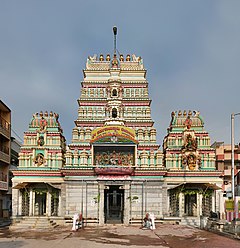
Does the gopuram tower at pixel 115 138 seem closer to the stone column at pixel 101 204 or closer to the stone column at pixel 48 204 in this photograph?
the stone column at pixel 101 204

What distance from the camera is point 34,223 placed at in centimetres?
3344

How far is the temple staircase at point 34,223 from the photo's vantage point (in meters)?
32.8

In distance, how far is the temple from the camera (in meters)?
36.6

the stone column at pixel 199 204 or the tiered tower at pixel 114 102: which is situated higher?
the tiered tower at pixel 114 102

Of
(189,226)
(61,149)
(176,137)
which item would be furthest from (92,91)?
(189,226)

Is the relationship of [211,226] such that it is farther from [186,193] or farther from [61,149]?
[61,149]

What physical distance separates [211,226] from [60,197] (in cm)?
1541

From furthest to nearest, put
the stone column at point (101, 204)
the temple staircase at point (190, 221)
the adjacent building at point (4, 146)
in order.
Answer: the adjacent building at point (4, 146)
the stone column at point (101, 204)
the temple staircase at point (190, 221)

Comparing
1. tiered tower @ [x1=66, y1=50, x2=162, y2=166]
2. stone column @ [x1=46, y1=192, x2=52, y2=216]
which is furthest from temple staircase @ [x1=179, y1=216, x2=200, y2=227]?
stone column @ [x1=46, y1=192, x2=52, y2=216]

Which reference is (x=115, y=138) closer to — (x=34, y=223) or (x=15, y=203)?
(x=34, y=223)

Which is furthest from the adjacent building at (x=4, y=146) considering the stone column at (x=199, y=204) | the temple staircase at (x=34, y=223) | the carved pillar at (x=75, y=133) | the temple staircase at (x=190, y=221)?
the stone column at (x=199, y=204)

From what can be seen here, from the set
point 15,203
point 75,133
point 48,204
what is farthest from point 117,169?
point 15,203

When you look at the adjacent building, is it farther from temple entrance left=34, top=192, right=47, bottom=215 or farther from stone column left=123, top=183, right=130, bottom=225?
stone column left=123, top=183, right=130, bottom=225

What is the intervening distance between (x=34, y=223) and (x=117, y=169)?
9147 millimetres
